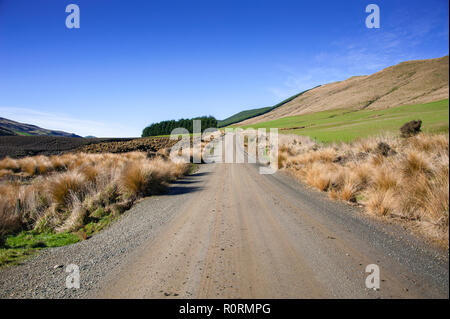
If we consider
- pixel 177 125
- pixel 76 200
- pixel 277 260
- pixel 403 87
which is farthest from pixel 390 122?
pixel 177 125

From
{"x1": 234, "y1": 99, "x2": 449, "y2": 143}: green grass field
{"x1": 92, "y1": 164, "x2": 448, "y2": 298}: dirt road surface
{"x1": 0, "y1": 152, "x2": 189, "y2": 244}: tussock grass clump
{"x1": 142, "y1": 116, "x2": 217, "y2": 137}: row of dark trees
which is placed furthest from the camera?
{"x1": 142, "y1": 116, "x2": 217, "y2": 137}: row of dark trees

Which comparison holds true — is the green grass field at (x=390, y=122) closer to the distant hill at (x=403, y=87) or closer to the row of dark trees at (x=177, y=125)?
the distant hill at (x=403, y=87)

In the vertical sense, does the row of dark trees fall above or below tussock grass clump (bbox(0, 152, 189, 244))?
above

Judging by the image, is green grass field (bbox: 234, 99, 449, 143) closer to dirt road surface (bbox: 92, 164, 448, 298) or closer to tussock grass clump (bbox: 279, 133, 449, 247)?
tussock grass clump (bbox: 279, 133, 449, 247)

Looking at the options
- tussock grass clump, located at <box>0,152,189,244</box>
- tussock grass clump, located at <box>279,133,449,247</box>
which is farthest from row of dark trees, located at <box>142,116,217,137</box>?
tussock grass clump, located at <box>279,133,449,247</box>

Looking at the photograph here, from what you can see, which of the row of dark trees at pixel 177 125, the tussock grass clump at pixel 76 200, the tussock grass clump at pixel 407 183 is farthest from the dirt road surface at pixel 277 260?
the row of dark trees at pixel 177 125

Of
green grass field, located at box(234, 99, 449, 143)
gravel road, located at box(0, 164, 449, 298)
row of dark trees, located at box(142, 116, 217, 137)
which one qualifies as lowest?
gravel road, located at box(0, 164, 449, 298)

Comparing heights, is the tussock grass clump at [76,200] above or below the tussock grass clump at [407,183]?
below

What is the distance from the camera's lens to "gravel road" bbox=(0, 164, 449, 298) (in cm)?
236

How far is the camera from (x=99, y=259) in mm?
3383

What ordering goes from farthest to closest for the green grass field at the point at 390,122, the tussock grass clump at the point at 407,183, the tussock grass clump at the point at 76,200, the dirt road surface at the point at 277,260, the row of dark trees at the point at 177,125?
the row of dark trees at the point at 177,125, the tussock grass clump at the point at 76,200, the green grass field at the point at 390,122, the tussock grass clump at the point at 407,183, the dirt road surface at the point at 277,260

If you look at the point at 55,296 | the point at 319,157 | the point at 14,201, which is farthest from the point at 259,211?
the point at 319,157

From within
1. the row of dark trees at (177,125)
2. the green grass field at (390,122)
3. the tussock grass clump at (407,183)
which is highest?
the row of dark trees at (177,125)

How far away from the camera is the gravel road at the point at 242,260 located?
2.36 metres
